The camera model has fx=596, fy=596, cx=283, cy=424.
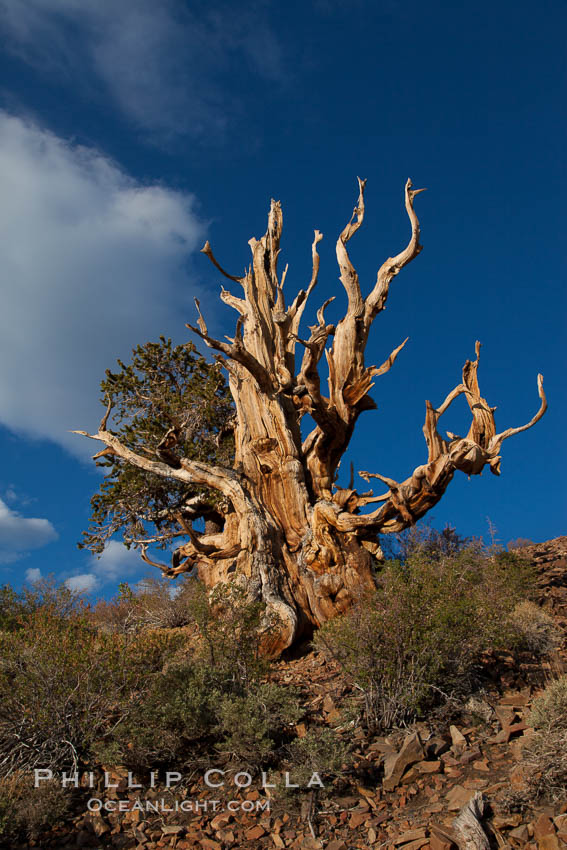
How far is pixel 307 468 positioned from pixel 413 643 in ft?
17.2

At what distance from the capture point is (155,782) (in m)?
5.21

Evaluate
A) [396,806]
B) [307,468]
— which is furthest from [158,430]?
[396,806]

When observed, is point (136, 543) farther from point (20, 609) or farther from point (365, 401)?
point (365, 401)

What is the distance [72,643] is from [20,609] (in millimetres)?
5208

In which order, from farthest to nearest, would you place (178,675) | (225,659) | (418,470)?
(418,470) < (225,659) < (178,675)

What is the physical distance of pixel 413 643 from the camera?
5.81 m

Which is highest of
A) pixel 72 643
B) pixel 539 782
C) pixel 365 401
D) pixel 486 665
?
pixel 365 401

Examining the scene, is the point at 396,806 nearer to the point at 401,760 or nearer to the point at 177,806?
the point at 401,760

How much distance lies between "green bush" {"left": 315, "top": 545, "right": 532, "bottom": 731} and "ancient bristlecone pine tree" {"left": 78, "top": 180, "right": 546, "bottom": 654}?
2265 mm

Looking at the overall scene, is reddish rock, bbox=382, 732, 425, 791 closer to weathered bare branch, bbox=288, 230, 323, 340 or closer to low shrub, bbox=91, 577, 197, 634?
low shrub, bbox=91, 577, 197, 634

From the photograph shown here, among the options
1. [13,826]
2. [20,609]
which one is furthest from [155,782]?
[20,609]

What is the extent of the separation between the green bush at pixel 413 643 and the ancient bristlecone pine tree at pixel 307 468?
2.26 metres

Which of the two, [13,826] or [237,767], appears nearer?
[13,826]

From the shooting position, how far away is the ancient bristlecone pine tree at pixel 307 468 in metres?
9.13
